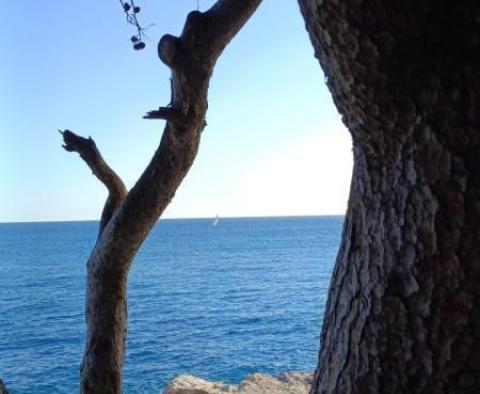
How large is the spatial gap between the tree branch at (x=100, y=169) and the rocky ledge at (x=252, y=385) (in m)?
8.66

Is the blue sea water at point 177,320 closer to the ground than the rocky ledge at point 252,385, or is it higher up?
closer to the ground

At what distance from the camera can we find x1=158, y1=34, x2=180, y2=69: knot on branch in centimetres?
284

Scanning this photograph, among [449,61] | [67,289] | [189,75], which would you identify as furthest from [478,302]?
[67,289]

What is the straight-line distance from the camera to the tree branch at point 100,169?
3440 millimetres

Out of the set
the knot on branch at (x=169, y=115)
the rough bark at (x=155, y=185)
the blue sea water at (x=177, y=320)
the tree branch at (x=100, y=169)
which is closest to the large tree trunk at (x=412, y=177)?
the knot on branch at (x=169, y=115)

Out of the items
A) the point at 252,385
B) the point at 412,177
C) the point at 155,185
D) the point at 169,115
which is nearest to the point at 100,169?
the point at 155,185

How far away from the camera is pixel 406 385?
4.76 ft

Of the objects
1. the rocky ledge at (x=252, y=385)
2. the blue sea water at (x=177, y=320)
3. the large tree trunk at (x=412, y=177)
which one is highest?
the large tree trunk at (x=412, y=177)

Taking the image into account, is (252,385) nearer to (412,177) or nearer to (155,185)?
(155,185)

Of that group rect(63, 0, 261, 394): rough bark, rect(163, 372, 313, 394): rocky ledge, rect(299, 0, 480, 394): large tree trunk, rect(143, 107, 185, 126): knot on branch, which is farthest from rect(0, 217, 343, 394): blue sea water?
rect(299, 0, 480, 394): large tree trunk

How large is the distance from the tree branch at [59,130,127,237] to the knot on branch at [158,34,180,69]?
0.89 meters

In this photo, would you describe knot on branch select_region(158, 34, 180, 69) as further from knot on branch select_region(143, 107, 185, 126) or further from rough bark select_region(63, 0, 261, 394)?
Answer: knot on branch select_region(143, 107, 185, 126)

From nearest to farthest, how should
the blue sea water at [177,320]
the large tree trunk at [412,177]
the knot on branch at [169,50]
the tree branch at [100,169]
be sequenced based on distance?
the large tree trunk at [412,177] < the knot on branch at [169,50] < the tree branch at [100,169] < the blue sea water at [177,320]

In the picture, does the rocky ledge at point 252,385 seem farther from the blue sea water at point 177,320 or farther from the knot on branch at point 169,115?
the knot on branch at point 169,115
